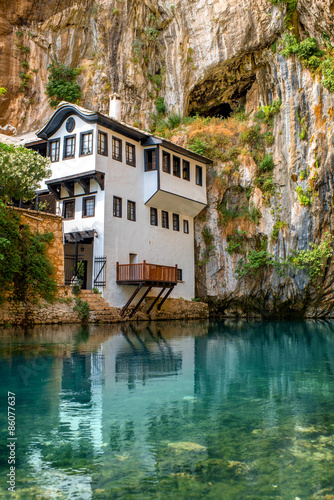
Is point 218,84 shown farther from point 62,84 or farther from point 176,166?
point 62,84

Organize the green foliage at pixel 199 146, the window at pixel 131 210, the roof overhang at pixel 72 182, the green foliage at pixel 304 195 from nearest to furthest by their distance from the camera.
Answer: the roof overhang at pixel 72 182
the window at pixel 131 210
the green foliage at pixel 304 195
the green foliage at pixel 199 146

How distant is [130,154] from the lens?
27969 millimetres

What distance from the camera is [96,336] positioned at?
17203 mm

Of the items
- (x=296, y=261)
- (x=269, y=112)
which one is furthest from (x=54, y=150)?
(x=296, y=261)

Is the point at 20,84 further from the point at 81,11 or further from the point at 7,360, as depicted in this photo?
the point at 7,360

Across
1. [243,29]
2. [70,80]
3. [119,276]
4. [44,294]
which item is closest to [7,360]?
[44,294]

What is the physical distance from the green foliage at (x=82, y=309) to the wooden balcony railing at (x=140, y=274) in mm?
2948

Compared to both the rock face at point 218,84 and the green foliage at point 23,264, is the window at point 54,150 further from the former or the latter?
the rock face at point 218,84

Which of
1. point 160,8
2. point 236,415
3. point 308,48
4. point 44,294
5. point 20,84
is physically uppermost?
point 160,8

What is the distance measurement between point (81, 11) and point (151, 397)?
39941 millimetres

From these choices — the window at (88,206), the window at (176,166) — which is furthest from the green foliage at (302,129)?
the window at (88,206)

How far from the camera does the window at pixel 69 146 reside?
26.7 meters

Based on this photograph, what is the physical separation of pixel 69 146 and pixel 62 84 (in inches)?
549

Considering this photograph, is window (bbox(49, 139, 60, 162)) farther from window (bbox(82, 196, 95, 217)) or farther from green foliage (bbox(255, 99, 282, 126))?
green foliage (bbox(255, 99, 282, 126))
